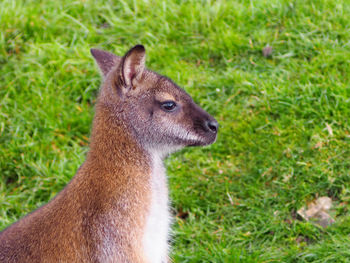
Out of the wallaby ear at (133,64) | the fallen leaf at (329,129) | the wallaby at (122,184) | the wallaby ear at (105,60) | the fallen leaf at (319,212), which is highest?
the wallaby ear at (133,64)

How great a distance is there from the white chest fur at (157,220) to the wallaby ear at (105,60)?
2.53 ft

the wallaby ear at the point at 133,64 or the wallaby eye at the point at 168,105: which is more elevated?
the wallaby ear at the point at 133,64

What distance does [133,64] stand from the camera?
163 inches

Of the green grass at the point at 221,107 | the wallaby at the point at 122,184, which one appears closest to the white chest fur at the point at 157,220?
the wallaby at the point at 122,184

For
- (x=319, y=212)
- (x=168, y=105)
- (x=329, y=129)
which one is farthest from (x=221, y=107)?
(x=168, y=105)

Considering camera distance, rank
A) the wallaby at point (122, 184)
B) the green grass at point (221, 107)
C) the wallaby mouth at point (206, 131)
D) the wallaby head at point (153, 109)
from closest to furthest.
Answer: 1. the wallaby at point (122, 184)
2. the wallaby head at point (153, 109)
3. the wallaby mouth at point (206, 131)
4. the green grass at point (221, 107)

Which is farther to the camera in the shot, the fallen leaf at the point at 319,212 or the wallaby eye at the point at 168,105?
the fallen leaf at the point at 319,212

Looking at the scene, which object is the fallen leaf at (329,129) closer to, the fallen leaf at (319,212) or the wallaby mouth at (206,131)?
the fallen leaf at (319,212)

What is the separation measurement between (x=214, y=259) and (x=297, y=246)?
2.10 feet

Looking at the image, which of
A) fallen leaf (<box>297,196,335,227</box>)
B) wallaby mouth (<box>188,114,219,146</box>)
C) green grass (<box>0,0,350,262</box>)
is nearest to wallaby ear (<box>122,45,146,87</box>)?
wallaby mouth (<box>188,114,219,146</box>)

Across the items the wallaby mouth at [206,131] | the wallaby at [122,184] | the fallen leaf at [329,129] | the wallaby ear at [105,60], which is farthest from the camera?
the fallen leaf at [329,129]

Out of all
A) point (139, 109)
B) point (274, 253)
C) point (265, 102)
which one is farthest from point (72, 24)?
point (274, 253)

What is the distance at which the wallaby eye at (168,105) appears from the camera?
13.9 feet

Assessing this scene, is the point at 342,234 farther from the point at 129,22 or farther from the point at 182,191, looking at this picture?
the point at 129,22
